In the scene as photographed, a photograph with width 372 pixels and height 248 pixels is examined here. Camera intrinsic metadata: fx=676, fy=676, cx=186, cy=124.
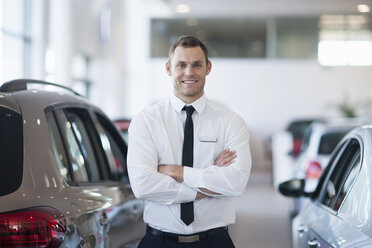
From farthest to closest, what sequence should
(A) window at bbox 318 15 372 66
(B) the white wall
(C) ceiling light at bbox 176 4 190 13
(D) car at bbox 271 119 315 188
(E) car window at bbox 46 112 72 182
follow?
(B) the white wall → (A) window at bbox 318 15 372 66 → (C) ceiling light at bbox 176 4 190 13 → (D) car at bbox 271 119 315 188 → (E) car window at bbox 46 112 72 182

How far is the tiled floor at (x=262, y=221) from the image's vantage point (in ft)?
28.3

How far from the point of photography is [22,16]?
11.5 metres

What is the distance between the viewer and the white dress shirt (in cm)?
323

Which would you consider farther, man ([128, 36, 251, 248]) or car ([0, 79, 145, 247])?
man ([128, 36, 251, 248])

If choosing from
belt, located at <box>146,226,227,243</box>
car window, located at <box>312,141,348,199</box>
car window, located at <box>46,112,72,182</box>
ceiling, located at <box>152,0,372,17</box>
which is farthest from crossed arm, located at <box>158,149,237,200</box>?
ceiling, located at <box>152,0,372,17</box>

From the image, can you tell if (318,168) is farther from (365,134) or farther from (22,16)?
(22,16)

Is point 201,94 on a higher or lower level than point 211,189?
higher

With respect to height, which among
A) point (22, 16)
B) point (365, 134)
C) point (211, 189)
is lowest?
point (211, 189)

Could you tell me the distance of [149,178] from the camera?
10.6ft

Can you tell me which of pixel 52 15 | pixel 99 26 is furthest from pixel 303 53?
pixel 52 15

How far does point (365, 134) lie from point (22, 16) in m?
8.99

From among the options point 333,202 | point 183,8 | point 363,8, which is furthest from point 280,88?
point 333,202

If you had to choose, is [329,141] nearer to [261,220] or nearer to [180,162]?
[261,220]

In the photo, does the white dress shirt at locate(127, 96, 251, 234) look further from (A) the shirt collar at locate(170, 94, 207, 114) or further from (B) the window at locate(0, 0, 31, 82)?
(B) the window at locate(0, 0, 31, 82)
